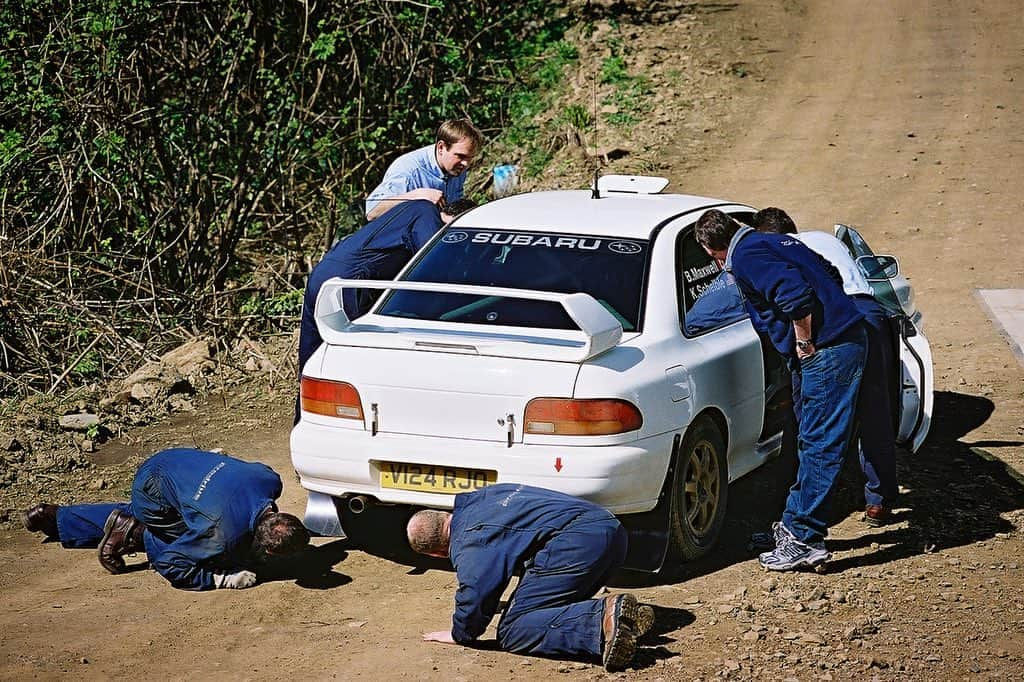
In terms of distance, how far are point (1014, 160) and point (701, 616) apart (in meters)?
11.4

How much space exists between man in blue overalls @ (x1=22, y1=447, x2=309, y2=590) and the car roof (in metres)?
1.79

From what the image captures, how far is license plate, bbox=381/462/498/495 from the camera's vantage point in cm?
565

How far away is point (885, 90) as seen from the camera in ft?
60.5

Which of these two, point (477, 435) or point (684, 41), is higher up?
point (684, 41)

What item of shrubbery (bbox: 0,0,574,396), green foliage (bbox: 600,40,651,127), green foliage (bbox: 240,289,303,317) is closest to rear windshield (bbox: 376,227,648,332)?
shrubbery (bbox: 0,0,574,396)

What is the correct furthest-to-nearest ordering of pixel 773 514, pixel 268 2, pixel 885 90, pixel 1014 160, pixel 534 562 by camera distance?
pixel 885 90 → pixel 1014 160 → pixel 268 2 → pixel 773 514 → pixel 534 562

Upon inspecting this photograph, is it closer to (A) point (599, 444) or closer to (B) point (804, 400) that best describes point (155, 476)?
(A) point (599, 444)

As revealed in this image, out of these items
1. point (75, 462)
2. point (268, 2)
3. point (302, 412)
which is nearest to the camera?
point (302, 412)

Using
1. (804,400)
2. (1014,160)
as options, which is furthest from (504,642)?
(1014,160)

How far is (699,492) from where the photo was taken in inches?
243

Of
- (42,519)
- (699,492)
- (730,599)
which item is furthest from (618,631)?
(42,519)

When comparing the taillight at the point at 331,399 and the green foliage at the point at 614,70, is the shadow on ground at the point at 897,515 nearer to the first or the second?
the taillight at the point at 331,399

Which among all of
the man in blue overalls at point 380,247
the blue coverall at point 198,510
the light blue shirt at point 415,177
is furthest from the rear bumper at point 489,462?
the light blue shirt at point 415,177

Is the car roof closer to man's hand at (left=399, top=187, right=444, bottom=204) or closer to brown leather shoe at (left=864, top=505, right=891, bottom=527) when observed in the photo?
man's hand at (left=399, top=187, right=444, bottom=204)
